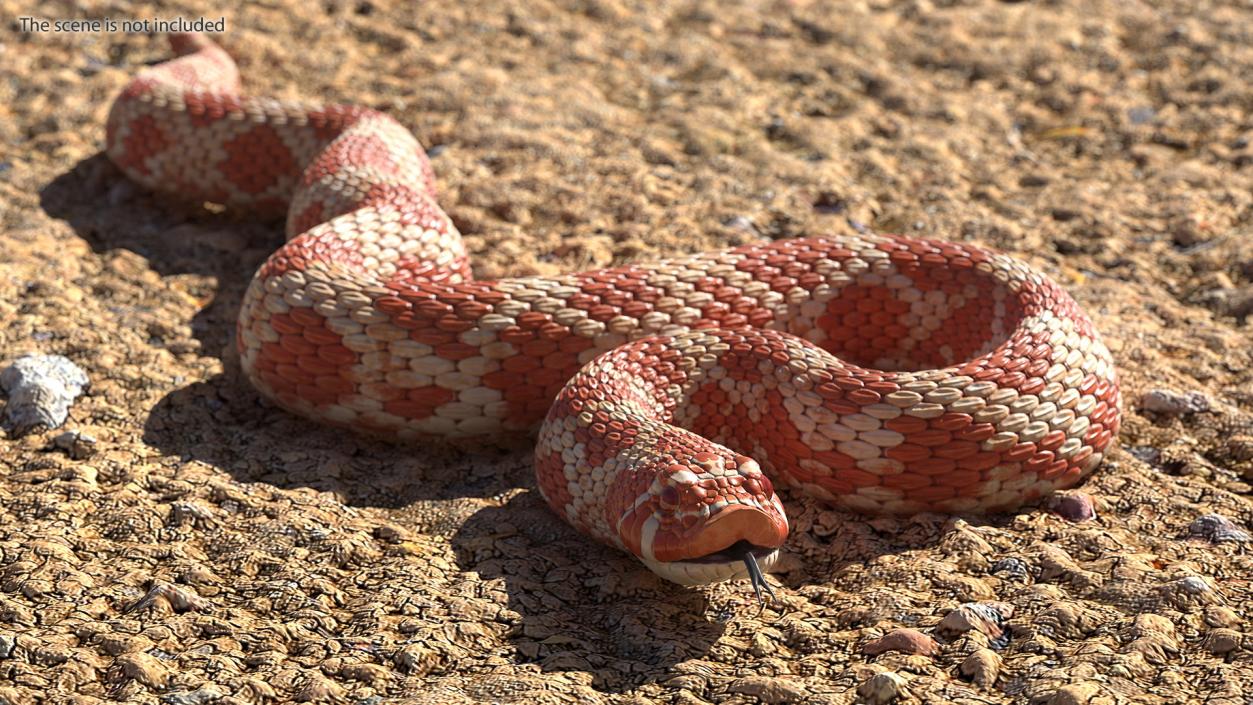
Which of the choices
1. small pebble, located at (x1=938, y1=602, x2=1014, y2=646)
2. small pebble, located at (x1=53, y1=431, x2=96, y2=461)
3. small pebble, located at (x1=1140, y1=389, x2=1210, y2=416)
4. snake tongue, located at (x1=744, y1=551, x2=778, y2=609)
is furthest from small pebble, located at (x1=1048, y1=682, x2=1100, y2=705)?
small pebble, located at (x1=53, y1=431, x2=96, y2=461)

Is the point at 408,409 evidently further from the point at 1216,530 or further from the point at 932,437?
the point at 1216,530

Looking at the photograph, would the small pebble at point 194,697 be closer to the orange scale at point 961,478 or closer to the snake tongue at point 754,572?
the snake tongue at point 754,572

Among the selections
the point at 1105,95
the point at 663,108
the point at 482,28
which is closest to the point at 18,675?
the point at 663,108

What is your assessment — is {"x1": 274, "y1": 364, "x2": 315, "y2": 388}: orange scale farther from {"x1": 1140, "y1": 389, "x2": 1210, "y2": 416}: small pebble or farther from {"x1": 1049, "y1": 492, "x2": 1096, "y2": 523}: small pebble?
{"x1": 1140, "y1": 389, "x2": 1210, "y2": 416}: small pebble

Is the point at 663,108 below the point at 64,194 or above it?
above

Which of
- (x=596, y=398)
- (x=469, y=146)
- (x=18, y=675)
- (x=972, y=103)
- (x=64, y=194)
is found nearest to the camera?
(x=18, y=675)

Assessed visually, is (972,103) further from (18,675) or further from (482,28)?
(18,675)

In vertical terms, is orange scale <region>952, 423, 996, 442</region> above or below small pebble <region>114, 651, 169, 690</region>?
above
